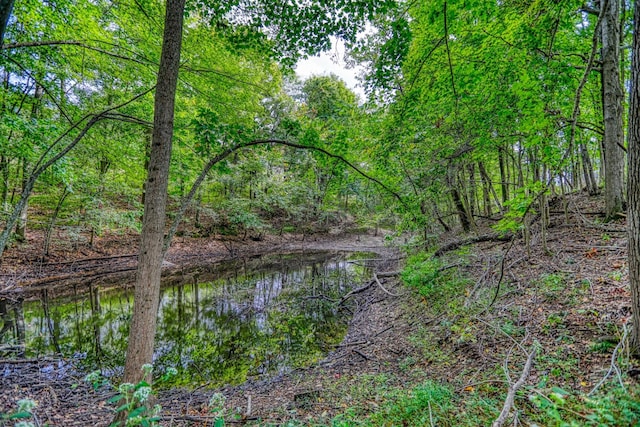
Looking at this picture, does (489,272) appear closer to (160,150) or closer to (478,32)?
(478,32)

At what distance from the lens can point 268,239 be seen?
75.0 ft

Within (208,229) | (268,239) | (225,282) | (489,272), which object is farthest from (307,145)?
(268,239)

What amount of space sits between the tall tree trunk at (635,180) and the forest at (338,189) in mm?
18

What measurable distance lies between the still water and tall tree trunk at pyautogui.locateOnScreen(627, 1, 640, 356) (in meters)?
5.17

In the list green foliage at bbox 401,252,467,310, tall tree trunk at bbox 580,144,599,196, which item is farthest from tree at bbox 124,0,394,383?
tall tree trunk at bbox 580,144,599,196

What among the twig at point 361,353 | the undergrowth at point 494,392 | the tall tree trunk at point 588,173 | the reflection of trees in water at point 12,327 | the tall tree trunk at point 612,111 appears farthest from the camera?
the tall tree trunk at point 588,173

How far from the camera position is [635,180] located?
230 centimetres

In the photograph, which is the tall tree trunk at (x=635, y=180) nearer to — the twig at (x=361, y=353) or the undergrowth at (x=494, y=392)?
the undergrowth at (x=494, y=392)

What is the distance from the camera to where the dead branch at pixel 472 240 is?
7.98 metres

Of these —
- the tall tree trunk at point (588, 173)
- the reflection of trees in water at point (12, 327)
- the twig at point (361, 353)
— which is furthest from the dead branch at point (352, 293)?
the tall tree trunk at point (588, 173)

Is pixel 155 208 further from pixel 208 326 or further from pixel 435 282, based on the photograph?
pixel 435 282

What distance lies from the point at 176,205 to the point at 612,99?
21380mm

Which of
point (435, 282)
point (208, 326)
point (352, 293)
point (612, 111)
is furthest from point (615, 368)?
point (208, 326)

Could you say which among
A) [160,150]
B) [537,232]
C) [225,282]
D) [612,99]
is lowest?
[225,282]
